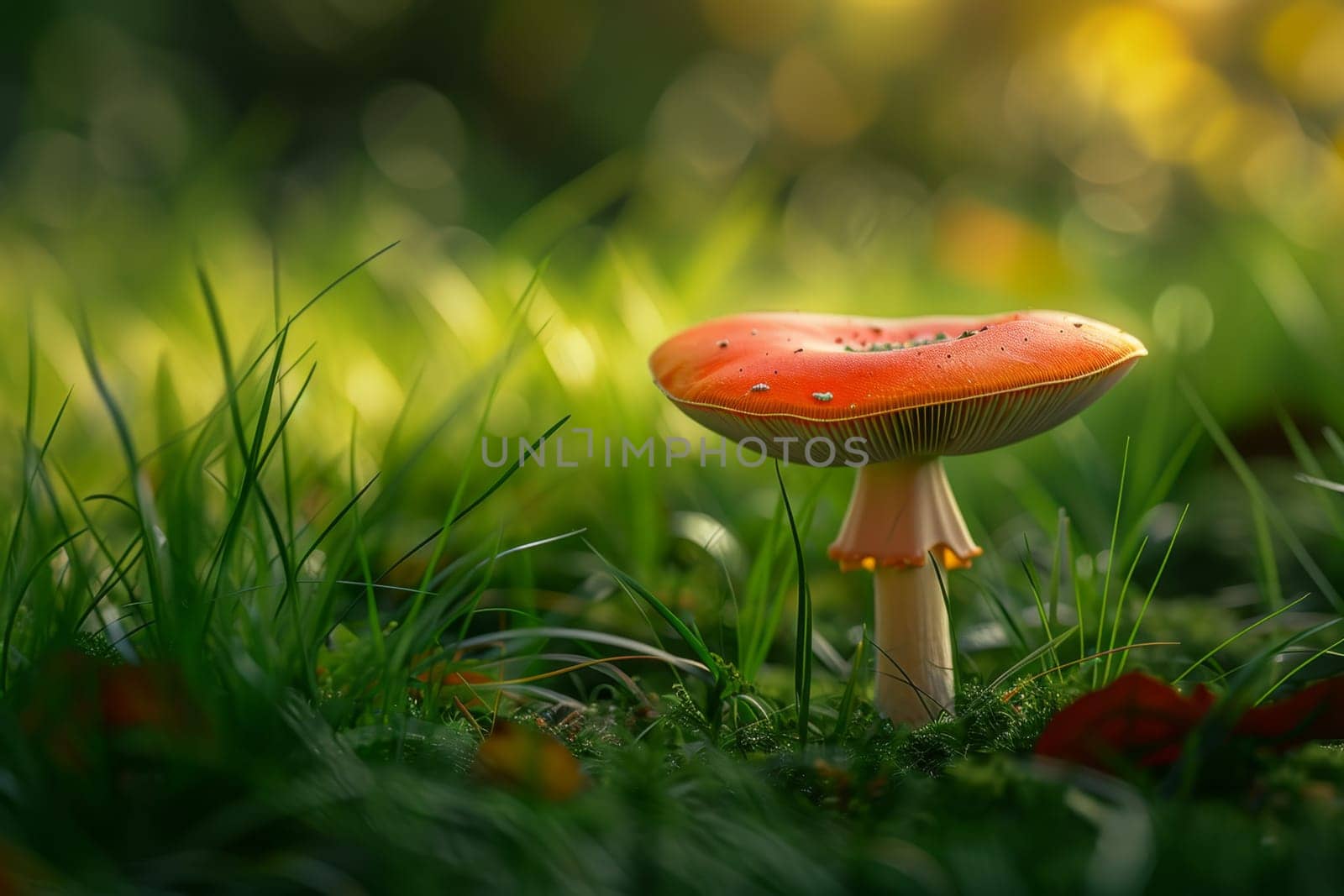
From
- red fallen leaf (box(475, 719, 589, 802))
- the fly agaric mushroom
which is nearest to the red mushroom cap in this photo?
the fly agaric mushroom

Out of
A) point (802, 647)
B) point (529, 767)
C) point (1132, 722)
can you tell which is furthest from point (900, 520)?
point (529, 767)

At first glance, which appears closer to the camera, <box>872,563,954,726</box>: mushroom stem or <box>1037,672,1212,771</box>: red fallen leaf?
<box>1037,672,1212,771</box>: red fallen leaf

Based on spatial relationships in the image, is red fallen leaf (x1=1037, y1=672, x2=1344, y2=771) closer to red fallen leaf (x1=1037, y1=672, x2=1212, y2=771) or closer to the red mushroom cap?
red fallen leaf (x1=1037, y1=672, x2=1212, y2=771)

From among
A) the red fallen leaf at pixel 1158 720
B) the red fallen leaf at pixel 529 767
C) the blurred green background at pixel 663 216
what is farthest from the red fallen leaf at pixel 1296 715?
the red fallen leaf at pixel 529 767

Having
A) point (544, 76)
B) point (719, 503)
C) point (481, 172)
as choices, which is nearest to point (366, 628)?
point (719, 503)

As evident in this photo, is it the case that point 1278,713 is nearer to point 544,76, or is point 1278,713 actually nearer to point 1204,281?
point 1204,281
